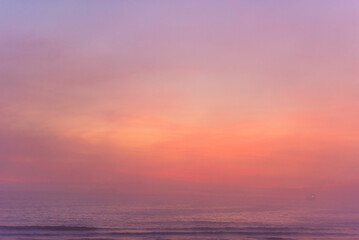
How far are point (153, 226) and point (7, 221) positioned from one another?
23311 mm

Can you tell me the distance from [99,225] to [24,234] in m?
11.4

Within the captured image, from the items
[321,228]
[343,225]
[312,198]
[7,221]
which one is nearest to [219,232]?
[321,228]

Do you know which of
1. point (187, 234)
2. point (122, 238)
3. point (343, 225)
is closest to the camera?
point (122, 238)

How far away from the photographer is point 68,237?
133ft

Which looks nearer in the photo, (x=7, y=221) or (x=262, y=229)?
(x=262, y=229)

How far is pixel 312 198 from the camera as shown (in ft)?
564

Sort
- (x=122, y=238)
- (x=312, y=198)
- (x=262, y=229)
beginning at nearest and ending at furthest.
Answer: (x=122, y=238)
(x=262, y=229)
(x=312, y=198)

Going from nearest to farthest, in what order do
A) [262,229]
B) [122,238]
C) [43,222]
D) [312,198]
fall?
[122,238]
[262,229]
[43,222]
[312,198]

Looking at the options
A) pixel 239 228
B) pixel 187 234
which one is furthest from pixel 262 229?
pixel 187 234

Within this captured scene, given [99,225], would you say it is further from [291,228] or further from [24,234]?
[291,228]

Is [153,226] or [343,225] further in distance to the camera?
[343,225]

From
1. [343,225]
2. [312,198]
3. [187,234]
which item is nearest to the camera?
[187,234]

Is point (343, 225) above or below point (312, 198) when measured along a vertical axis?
below

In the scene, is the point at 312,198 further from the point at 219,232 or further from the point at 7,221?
the point at 7,221
